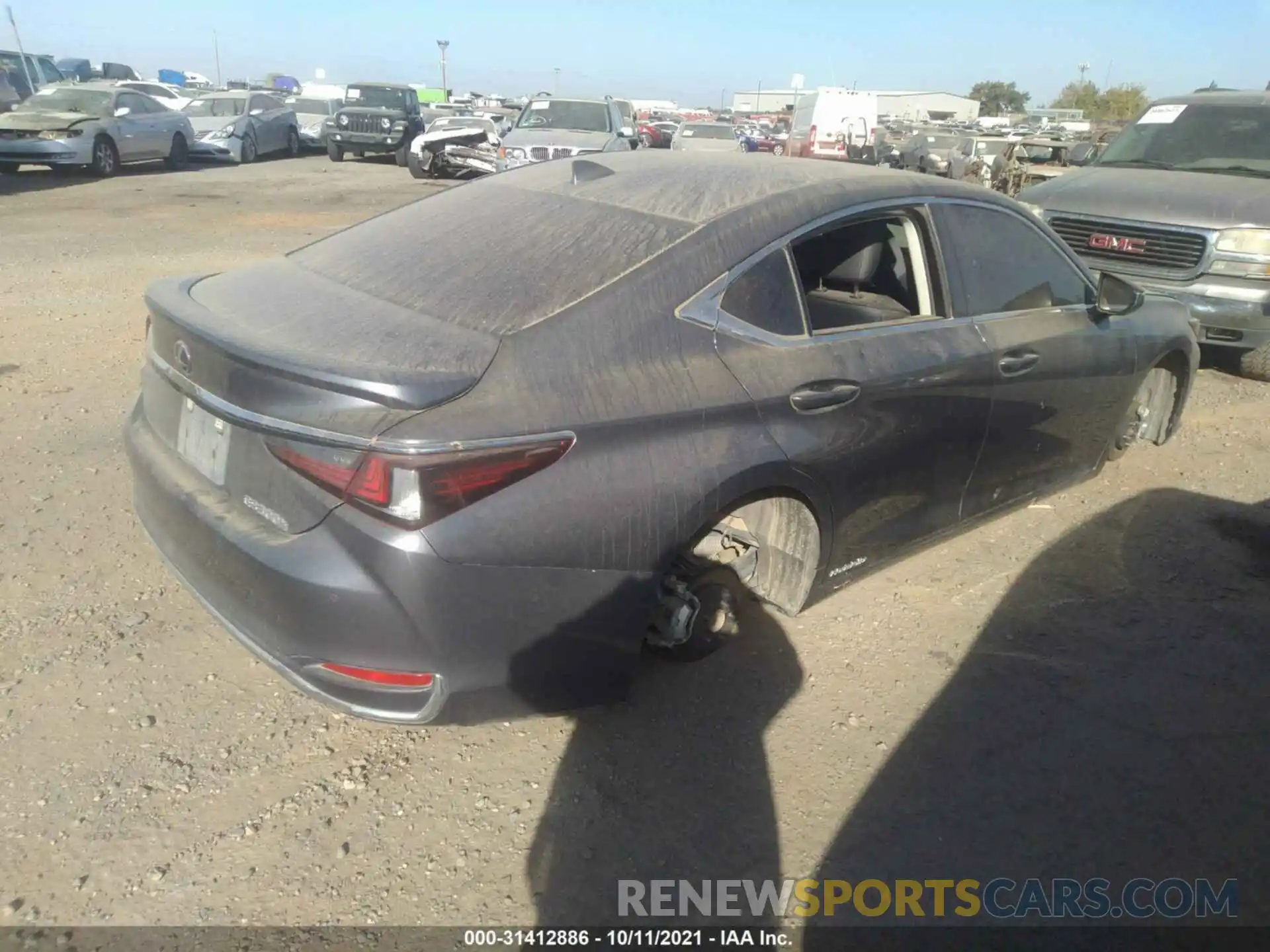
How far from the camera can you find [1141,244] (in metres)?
6.63

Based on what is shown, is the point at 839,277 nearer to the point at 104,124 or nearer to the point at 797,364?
the point at 797,364

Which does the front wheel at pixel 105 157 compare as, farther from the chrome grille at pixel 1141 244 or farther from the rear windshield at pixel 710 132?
the chrome grille at pixel 1141 244

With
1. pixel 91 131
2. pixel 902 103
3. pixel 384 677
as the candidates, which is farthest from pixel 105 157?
pixel 902 103

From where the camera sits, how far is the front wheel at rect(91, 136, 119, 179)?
16.9m

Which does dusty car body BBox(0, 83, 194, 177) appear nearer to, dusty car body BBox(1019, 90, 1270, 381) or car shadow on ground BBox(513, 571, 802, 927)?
dusty car body BBox(1019, 90, 1270, 381)

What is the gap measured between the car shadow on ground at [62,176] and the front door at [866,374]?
15.2 meters

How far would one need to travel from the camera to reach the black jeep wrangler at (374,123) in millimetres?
22500

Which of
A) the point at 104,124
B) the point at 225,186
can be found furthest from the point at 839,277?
the point at 104,124

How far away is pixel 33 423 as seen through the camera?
192 inches

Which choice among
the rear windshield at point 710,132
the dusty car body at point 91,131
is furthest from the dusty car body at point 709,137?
the dusty car body at point 91,131

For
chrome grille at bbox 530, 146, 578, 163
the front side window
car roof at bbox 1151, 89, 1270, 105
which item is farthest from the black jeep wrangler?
the front side window

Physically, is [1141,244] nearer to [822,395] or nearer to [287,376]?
[822,395]

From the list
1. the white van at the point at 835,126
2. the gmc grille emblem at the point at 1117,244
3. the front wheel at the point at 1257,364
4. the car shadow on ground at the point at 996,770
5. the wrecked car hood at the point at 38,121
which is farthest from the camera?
the white van at the point at 835,126

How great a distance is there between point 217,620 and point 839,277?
8.78 feet
